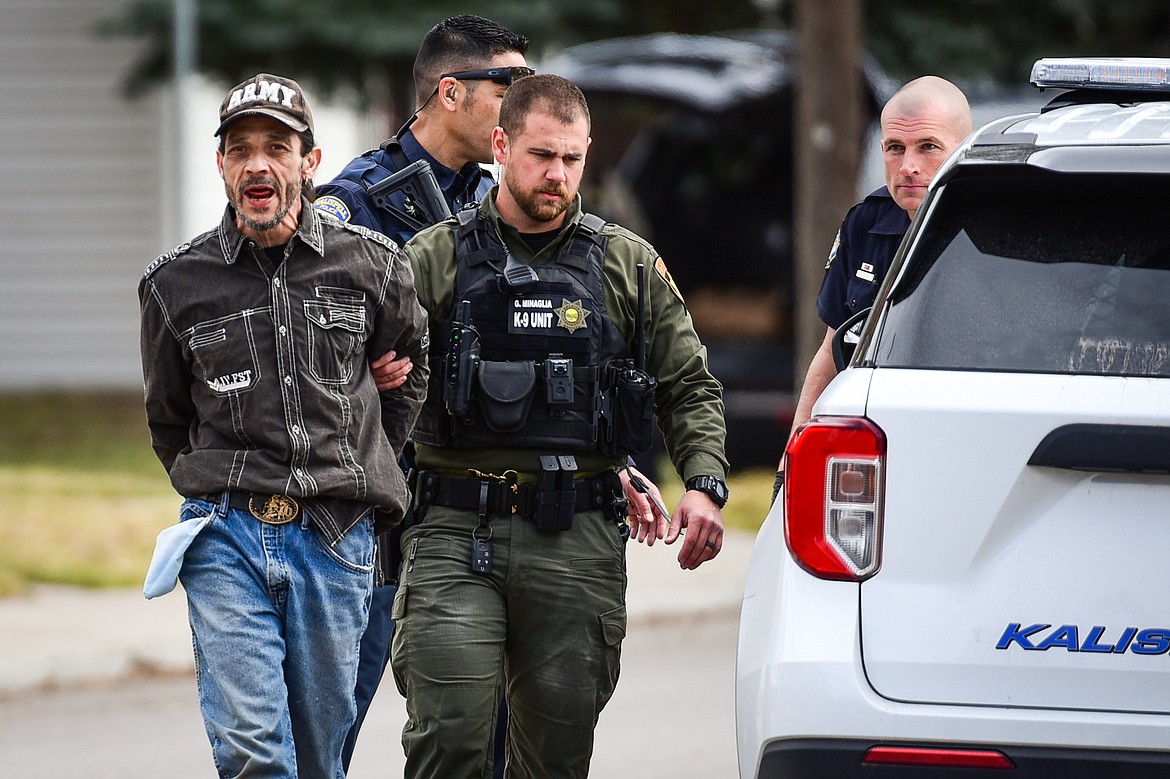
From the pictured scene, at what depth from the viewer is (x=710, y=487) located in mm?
4207

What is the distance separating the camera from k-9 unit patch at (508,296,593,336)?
422cm

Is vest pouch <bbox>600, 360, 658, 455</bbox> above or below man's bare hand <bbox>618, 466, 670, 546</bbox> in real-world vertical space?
above

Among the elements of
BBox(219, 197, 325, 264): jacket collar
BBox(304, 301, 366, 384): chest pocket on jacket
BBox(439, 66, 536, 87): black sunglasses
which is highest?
BBox(439, 66, 536, 87): black sunglasses

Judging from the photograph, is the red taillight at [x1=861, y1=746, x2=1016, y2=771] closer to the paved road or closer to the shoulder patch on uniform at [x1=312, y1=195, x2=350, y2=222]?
the shoulder patch on uniform at [x1=312, y1=195, x2=350, y2=222]

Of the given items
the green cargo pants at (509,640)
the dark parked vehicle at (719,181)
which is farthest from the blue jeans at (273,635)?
the dark parked vehicle at (719,181)

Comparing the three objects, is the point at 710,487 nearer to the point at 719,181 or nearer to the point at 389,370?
the point at 389,370

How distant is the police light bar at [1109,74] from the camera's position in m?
3.95

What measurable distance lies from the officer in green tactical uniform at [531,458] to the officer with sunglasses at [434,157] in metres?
0.39

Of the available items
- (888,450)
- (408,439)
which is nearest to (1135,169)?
(888,450)

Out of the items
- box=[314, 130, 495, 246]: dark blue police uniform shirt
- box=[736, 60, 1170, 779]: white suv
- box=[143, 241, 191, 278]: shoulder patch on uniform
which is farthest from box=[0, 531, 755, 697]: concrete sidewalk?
box=[736, 60, 1170, 779]: white suv

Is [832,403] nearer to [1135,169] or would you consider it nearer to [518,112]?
[1135,169]

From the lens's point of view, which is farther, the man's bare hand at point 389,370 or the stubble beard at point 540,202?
the stubble beard at point 540,202

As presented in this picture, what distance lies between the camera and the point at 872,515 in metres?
3.21

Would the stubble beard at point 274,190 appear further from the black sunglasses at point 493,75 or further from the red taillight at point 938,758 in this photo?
the red taillight at point 938,758
